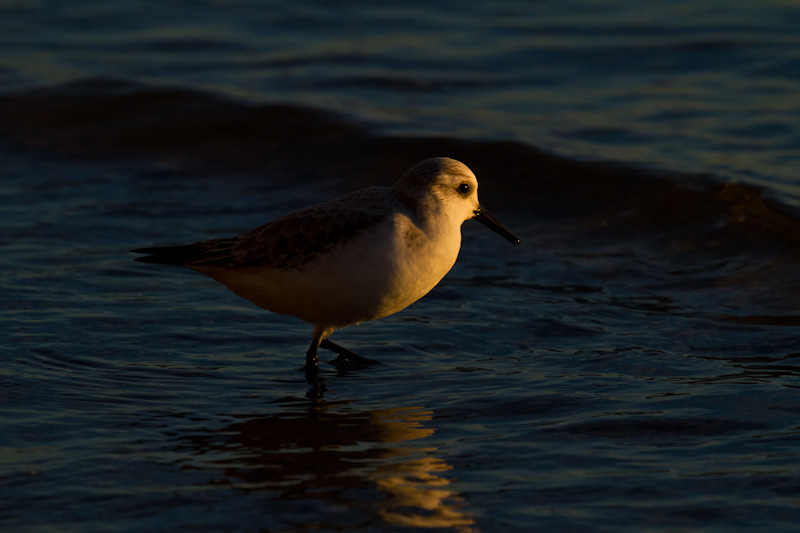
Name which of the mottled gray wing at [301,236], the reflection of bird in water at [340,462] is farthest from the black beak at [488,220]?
the reflection of bird in water at [340,462]

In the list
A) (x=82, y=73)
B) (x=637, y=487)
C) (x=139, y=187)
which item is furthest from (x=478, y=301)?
(x=82, y=73)

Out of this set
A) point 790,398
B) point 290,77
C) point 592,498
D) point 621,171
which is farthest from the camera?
point 290,77

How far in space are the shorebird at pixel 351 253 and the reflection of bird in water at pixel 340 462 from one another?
0.70 metres

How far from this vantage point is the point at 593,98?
46.8 feet

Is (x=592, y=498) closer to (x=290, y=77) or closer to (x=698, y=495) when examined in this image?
(x=698, y=495)

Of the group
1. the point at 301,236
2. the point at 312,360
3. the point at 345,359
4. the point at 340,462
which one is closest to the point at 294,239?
the point at 301,236

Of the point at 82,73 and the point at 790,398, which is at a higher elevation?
the point at 82,73

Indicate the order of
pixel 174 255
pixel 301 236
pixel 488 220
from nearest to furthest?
pixel 301 236
pixel 174 255
pixel 488 220

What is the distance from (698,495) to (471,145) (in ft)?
25.3

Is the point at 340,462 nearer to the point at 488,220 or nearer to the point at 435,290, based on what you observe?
the point at 488,220

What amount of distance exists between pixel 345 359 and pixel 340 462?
1806mm

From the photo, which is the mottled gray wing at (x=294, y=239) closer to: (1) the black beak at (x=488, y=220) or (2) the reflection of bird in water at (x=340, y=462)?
(1) the black beak at (x=488, y=220)

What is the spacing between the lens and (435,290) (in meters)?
8.95

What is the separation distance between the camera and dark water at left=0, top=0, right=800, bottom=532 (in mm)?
5387
